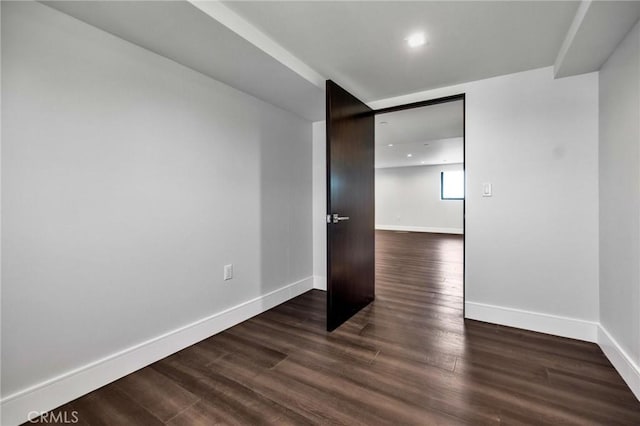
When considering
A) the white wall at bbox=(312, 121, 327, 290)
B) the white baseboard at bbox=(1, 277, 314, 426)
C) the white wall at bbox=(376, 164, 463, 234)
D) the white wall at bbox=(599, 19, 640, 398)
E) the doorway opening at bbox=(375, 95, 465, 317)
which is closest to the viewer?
the white baseboard at bbox=(1, 277, 314, 426)

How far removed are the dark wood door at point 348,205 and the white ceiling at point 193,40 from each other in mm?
415

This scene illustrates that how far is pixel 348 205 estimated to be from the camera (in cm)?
275

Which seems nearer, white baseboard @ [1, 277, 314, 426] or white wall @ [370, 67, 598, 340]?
white baseboard @ [1, 277, 314, 426]

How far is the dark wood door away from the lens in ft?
8.14

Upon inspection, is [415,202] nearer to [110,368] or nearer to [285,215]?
[285,215]

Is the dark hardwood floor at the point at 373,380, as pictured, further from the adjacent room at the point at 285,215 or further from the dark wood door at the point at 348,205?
the dark wood door at the point at 348,205

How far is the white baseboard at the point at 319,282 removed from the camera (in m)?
3.69

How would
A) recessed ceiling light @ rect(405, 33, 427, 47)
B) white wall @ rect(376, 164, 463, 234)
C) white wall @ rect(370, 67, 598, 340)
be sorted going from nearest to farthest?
recessed ceiling light @ rect(405, 33, 427, 47)
white wall @ rect(370, 67, 598, 340)
white wall @ rect(376, 164, 463, 234)

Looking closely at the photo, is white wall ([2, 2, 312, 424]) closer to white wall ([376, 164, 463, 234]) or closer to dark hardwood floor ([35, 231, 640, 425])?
dark hardwood floor ([35, 231, 640, 425])

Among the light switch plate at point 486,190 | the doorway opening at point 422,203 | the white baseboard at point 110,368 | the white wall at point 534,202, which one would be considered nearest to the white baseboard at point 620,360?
the white wall at point 534,202

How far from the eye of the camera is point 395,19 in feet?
5.74

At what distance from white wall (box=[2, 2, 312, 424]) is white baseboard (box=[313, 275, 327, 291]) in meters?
1.18

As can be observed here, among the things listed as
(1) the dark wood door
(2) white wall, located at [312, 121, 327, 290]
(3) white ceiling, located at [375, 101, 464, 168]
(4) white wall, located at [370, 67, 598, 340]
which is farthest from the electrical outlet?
(3) white ceiling, located at [375, 101, 464, 168]

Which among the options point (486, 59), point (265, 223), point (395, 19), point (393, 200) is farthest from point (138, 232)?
point (393, 200)
